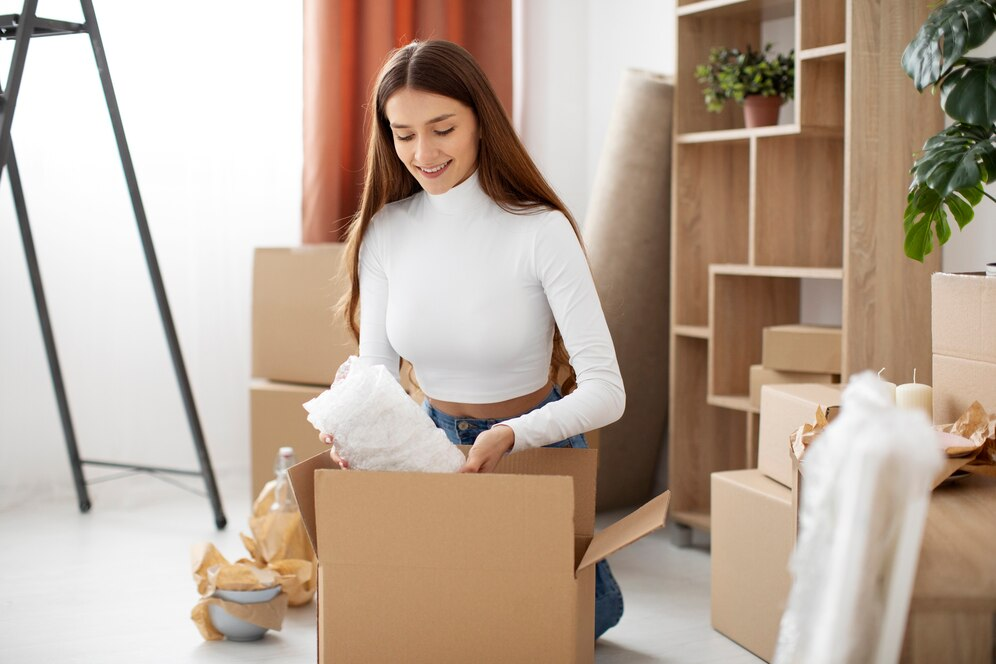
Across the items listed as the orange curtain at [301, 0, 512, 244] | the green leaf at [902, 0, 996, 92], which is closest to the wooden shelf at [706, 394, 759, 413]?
the green leaf at [902, 0, 996, 92]

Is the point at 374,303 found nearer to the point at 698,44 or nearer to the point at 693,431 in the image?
the point at 693,431

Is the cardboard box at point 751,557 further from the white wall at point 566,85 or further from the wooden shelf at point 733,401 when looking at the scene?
the white wall at point 566,85

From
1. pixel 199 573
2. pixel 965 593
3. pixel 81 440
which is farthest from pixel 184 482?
pixel 965 593

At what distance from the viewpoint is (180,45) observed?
3109 mm

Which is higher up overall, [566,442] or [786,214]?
[786,214]

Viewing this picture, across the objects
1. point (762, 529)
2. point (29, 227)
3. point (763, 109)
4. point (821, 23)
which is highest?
point (821, 23)

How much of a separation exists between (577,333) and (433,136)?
1.29 ft

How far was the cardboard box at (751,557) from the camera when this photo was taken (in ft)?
6.35

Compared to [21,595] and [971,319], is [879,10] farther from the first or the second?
[21,595]

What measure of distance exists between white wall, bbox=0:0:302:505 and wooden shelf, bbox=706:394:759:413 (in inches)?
56.3

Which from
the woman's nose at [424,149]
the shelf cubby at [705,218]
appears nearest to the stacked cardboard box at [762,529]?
the shelf cubby at [705,218]

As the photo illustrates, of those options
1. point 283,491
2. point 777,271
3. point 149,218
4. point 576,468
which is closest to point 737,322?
point 777,271

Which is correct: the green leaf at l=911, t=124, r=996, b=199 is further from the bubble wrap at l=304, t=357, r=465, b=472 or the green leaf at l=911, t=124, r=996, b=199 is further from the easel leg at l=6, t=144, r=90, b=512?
the easel leg at l=6, t=144, r=90, b=512

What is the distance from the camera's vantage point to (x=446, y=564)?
4.09ft
